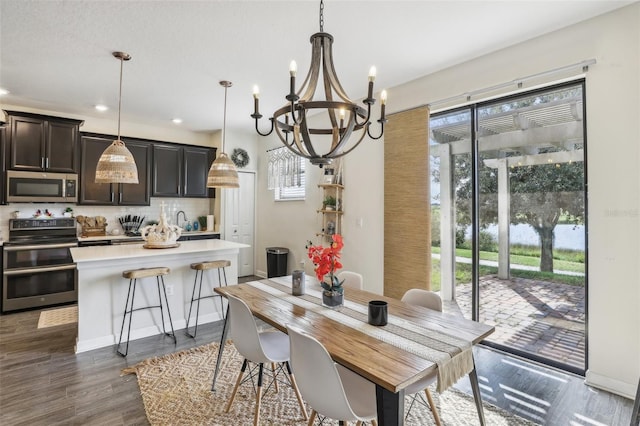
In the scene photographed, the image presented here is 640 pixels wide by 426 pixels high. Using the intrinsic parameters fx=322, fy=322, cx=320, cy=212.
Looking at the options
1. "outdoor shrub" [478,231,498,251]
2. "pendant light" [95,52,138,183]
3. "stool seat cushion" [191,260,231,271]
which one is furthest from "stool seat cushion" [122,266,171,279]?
"outdoor shrub" [478,231,498,251]

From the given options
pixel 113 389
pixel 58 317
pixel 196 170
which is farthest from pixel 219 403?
pixel 196 170

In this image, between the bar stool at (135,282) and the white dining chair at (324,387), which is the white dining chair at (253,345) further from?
the bar stool at (135,282)

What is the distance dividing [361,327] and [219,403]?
4.27ft

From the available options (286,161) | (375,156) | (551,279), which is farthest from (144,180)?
(551,279)

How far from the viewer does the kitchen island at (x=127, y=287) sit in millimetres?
3174

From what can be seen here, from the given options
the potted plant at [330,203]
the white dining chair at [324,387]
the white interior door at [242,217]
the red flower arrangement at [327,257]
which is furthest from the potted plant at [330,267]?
the white interior door at [242,217]

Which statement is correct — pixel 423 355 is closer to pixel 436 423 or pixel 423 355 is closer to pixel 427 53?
pixel 436 423

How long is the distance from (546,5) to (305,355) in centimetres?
288

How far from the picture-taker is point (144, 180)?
5359 millimetres

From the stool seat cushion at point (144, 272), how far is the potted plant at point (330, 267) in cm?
202

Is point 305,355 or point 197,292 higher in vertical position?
point 305,355

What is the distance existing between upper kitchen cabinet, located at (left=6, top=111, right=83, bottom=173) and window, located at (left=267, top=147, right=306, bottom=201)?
293 cm

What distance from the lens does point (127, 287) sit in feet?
11.2

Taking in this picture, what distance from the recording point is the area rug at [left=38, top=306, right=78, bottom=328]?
3.87 m
